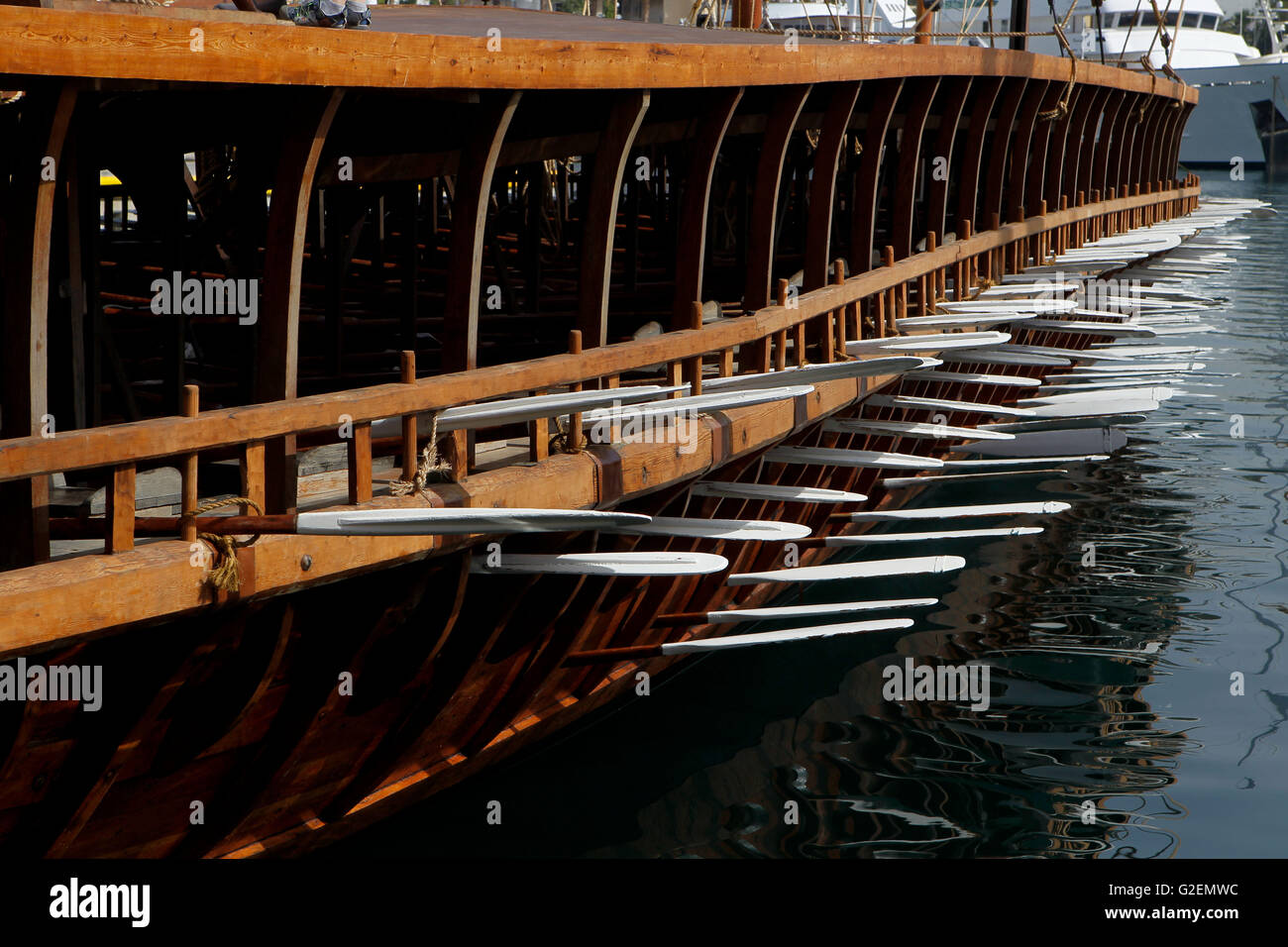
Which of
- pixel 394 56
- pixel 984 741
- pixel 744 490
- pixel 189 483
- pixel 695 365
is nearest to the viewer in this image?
pixel 189 483

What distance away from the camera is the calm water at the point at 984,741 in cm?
691

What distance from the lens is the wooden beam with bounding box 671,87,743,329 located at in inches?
287

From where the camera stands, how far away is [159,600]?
428 cm

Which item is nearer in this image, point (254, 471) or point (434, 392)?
point (254, 471)

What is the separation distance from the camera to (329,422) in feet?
15.8

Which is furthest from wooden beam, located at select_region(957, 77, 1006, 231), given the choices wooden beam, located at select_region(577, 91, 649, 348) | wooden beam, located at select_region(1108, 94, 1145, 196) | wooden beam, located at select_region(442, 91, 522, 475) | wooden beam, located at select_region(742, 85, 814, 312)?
wooden beam, located at select_region(1108, 94, 1145, 196)

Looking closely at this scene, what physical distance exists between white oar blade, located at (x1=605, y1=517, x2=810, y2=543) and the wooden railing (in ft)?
2.22

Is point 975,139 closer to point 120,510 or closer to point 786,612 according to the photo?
point 786,612

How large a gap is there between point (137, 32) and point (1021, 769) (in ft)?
18.6

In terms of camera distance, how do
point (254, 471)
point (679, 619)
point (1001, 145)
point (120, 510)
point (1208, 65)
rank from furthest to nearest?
point (1208, 65) < point (1001, 145) < point (679, 619) < point (254, 471) < point (120, 510)

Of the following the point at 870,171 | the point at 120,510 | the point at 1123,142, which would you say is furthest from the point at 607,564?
the point at 1123,142

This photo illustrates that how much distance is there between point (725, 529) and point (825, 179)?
3.87m
